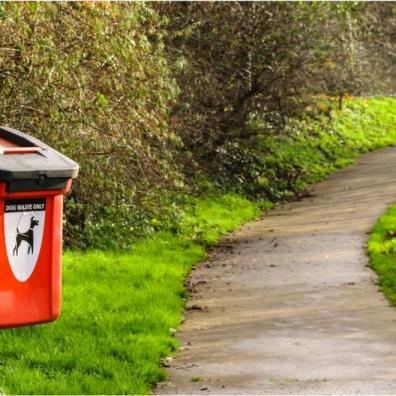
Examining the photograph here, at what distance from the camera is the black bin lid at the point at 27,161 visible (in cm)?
551

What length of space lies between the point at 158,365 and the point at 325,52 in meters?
13.0

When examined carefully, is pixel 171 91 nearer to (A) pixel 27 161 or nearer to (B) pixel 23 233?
(A) pixel 27 161

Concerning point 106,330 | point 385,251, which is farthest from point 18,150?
point 385,251

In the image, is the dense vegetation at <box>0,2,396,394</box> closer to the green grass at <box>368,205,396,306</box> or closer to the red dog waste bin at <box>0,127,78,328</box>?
the red dog waste bin at <box>0,127,78,328</box>

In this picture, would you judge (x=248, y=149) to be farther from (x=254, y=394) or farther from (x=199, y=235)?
(x=254, y=394)

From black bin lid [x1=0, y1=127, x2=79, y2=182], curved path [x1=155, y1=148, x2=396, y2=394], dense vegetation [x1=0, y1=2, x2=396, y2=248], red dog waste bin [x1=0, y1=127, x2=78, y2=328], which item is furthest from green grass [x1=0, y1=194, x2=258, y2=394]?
black bin lid [x1=0, y1=127, x2=79, y2=182]

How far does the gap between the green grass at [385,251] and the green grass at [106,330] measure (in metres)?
2.34

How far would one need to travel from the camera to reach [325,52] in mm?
20656

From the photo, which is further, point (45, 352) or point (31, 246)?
point (45, 352)

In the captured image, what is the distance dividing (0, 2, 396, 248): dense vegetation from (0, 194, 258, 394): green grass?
81cm

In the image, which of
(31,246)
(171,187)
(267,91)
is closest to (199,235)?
(171,187)

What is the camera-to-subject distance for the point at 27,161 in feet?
18.6

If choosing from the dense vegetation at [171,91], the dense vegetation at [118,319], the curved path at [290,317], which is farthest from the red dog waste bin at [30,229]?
the dense vegetation at [171,91]

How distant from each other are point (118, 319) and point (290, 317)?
177 cm
